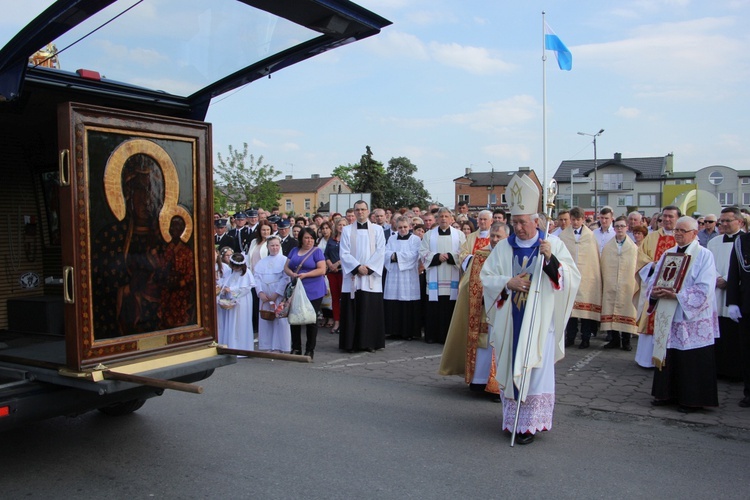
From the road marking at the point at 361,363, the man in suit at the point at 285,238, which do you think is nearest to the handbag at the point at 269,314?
the road marking at the point at 361,363

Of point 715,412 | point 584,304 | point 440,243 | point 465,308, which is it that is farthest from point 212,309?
point 584,304

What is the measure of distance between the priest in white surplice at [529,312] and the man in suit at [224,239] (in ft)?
23.0

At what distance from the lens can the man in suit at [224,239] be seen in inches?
468

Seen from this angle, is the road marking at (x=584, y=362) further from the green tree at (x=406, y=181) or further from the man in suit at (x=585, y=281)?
the green tree at (x=406, y=181)

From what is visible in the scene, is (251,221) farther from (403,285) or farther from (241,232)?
(403,285)

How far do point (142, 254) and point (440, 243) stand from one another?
21.3 ft

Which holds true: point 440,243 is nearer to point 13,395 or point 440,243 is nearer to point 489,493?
point 489,493

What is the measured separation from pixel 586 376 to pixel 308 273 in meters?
3.90

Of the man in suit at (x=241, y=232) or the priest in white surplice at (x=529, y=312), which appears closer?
the priest in white surplice at (x=529, y=312)

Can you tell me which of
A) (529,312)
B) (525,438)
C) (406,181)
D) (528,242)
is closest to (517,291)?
(529,312)

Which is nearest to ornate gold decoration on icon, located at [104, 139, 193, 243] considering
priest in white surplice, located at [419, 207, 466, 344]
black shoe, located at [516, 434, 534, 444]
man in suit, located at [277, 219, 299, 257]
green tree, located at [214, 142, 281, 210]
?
black shoe, located at [516, 434, 534, 444]

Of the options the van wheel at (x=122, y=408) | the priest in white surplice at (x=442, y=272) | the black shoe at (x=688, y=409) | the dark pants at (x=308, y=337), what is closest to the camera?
the van wheel at (x=122, y=408)

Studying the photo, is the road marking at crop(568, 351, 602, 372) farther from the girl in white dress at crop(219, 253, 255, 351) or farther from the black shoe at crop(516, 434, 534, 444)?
the girl in white dress at crop(219, 253, 255, 351)

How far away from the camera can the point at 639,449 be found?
5.20 m
